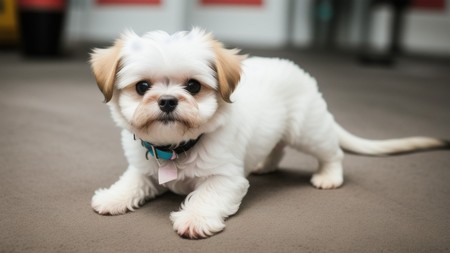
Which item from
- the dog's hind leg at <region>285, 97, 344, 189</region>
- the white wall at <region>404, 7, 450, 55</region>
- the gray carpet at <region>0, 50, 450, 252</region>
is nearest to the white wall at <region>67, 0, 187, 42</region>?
the white wall at <region>404, 7, 450, 55</region>

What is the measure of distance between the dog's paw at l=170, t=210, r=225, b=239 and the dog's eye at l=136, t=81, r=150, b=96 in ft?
1.14

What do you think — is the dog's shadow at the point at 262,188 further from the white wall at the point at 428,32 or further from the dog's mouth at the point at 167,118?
the white wall at the point at 428,32

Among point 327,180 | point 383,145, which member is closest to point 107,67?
point 327,180

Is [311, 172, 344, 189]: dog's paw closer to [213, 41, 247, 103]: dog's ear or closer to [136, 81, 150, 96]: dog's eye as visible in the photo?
[213, 41, 247, 103]: dog's ear

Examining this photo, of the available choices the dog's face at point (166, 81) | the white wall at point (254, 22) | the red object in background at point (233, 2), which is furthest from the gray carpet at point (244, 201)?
the red object in background at point (233, 2)

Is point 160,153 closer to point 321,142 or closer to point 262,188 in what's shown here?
point 262,188

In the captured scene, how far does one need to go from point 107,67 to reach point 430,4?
6686mm

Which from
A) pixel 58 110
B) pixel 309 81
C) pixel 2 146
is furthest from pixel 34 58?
pixel 309 81

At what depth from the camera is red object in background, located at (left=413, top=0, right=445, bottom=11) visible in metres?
6.94

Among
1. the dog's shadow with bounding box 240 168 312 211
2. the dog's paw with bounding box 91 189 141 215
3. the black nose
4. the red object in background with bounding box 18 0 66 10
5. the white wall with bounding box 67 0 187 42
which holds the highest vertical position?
the red object in background with bounding box 18 0 66 10

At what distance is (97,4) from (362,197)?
6.62 metres

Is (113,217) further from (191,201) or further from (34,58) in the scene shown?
(34,58)

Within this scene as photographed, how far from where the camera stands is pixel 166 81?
4.32 ft

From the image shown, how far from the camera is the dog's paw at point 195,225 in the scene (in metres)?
1.29
